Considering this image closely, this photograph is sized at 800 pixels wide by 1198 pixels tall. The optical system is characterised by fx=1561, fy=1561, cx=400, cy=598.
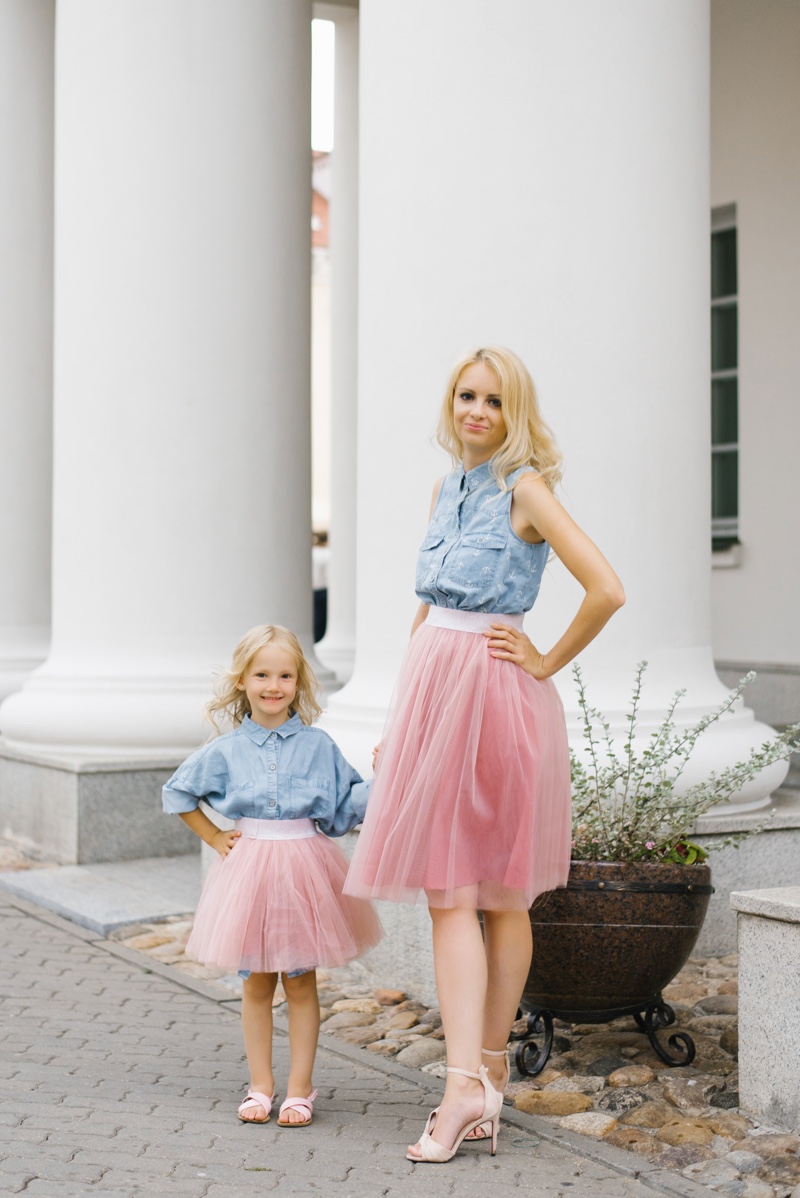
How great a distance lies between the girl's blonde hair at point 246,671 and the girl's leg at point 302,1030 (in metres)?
0.67

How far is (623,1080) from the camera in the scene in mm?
4199

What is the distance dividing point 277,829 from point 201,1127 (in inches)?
29.3

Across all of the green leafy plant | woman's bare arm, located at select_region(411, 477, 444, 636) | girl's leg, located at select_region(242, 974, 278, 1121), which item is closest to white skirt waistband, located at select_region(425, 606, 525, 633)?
woman's bare arm, located at select_region(411, 477, 444, 636)

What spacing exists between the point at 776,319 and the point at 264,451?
3.04m

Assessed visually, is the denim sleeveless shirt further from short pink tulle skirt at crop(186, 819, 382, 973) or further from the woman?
short pink tulle skirt at crop(186, 819, 382, 973)

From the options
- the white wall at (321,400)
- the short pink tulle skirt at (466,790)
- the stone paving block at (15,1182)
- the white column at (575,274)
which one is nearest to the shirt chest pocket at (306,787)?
the short pink tulle skirt at (466,790)

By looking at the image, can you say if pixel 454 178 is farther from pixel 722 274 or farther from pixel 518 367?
pixel 722 274

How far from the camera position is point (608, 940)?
419 centimetres

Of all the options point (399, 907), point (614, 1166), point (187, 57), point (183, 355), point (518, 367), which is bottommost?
point (614, 1166)

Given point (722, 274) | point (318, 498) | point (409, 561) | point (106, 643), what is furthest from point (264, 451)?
point (318, 498)

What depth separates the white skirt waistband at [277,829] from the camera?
3.95 m

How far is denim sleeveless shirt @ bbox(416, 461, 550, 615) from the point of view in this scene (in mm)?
3729

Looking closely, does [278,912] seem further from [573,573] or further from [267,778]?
[573,573]

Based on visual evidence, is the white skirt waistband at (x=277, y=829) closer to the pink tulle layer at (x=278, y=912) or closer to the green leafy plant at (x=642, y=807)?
the pink tulle layer at (x=278, y=912)
